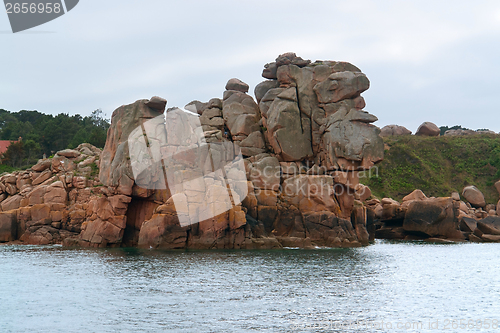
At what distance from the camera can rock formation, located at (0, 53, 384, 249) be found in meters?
46.1

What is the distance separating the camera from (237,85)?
6094 cm

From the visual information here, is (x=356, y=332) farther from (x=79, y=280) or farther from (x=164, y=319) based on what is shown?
(x=79, y=280)

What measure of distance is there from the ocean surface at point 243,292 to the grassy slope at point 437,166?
4970cm

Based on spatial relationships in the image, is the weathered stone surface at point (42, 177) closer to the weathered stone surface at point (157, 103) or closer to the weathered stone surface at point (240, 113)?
the weathered stone surface at point (157, 103)

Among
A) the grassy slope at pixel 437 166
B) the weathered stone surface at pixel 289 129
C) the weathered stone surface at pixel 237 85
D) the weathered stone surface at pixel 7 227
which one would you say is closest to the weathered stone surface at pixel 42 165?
the weathered stone surface at pixel 7 227

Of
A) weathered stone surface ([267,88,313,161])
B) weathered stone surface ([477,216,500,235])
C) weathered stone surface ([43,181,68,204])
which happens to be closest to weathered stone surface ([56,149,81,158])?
weathered stone surface ([43,181,68,204])

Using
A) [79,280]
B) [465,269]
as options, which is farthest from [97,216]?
[465,269]

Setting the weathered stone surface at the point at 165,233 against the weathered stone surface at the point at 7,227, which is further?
the weathered stone surface at the point at 7,227

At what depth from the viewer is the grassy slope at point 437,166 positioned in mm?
92750

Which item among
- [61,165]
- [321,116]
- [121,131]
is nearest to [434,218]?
[321,116]

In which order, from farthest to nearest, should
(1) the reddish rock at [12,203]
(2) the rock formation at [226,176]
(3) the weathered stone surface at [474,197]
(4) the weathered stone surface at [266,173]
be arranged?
(3) the weathered stone surface at [474,197]
(1) the reddish rock at [12,203]
(4) the weathered stone surface at [266,173]
(2) the rock formation at [226,176]

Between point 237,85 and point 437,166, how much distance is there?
5581cm

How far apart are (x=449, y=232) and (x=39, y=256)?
4626 centimetres

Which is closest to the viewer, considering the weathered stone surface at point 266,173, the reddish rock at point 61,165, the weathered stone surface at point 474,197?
the weathered stone surface at point 266,173
